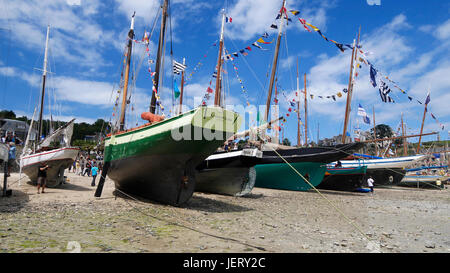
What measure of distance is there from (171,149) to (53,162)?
8.91 m

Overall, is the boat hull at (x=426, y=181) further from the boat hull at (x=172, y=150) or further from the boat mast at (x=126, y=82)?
the boat mast at (x=126, y=82)

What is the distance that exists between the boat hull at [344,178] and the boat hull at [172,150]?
49.8 ft

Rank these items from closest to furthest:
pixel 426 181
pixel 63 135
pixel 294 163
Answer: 1. pixel 63 135
2. pixel 294 163
3. pixel 426 181

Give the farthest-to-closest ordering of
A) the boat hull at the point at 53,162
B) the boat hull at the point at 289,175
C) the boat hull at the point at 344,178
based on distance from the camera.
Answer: the boat hull at the point at 344,178, the boat hull at the point at 289,175, the boat hull at the point at 53,162

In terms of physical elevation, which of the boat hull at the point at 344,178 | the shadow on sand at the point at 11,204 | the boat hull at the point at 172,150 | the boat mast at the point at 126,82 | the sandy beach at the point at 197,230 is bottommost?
the sandy beach at the point at 197,230

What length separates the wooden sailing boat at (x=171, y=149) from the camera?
9602 millimetres

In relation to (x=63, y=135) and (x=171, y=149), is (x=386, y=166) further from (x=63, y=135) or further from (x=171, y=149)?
(x=63, y=135)

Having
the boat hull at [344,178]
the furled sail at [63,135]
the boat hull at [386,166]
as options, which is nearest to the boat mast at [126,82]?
the furled sail at [63,135]

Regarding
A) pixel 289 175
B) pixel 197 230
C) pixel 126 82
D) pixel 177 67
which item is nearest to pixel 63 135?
pixel 126 82

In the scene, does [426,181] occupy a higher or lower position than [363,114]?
lower

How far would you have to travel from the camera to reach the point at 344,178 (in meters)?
22.4

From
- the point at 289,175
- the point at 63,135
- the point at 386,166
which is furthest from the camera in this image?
the point at 386,166
